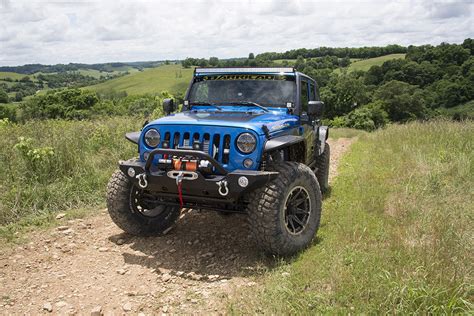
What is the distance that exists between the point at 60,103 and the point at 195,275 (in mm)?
53235

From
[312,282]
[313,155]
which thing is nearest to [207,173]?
[312,282]

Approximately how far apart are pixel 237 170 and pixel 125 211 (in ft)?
5.32

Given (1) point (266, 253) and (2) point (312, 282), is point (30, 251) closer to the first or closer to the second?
(1) point (266, 253)

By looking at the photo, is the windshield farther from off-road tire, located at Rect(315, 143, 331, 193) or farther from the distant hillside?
the distant hillside

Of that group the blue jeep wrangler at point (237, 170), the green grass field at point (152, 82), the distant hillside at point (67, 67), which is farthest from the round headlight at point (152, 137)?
the distant hillside at point (67, 67)

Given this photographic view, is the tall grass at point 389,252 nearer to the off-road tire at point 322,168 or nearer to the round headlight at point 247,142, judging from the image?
the off-road tire at point 322,168

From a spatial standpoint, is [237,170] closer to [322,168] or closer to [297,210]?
[297,210]

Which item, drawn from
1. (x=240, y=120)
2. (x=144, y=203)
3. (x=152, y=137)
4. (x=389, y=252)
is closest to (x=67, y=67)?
(x=144, y=203)

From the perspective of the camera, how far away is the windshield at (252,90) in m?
5.48

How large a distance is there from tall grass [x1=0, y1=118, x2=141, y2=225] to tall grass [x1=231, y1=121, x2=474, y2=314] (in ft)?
12.1

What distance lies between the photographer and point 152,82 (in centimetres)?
8994

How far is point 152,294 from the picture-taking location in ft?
12.5

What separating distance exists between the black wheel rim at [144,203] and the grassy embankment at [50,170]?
1388mm

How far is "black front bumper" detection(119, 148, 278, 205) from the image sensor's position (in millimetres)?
4012
